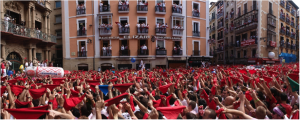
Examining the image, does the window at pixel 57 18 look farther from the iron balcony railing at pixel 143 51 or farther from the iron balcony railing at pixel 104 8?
the iron balcony railing at pixel 143 51

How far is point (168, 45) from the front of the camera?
81.7 feet

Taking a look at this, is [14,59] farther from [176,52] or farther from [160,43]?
[176,52]

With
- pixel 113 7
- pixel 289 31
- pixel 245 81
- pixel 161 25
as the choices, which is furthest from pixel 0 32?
pixel 289 31

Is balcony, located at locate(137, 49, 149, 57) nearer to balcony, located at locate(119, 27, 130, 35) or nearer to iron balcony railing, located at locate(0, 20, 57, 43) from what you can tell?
balcony, located at locate(119, 27, 130, 35)

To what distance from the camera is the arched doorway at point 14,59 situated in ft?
58.0

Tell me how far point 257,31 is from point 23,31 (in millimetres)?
31064

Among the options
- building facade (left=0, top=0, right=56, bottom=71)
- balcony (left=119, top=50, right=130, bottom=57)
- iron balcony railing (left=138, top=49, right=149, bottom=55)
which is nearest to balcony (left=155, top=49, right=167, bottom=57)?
iron balcony railing (left=138, top=49, right=149, bottom=55)

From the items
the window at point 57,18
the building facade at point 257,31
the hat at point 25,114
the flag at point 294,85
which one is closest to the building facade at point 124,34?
the window at point 57,18

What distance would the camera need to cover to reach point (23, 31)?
18219 millimetres

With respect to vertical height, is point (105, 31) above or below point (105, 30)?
below

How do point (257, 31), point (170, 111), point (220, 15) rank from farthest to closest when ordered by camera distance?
1. point (220, 15)
2. point (257, 31)
3. point (170, 111)

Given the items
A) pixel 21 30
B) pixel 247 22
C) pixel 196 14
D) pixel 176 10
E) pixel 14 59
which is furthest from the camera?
pixel 247 22

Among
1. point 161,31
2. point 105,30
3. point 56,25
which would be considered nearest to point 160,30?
point 161,31

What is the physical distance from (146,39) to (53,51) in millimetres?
14664
